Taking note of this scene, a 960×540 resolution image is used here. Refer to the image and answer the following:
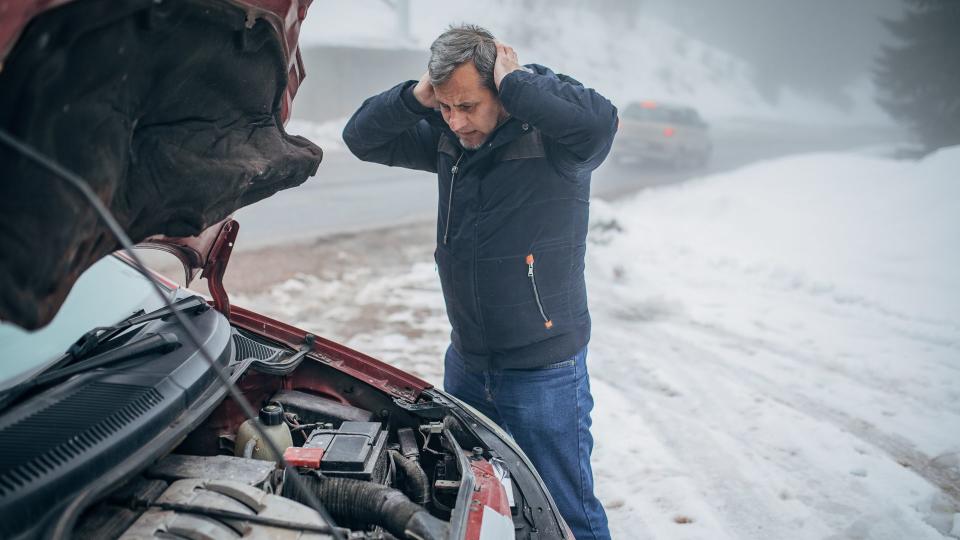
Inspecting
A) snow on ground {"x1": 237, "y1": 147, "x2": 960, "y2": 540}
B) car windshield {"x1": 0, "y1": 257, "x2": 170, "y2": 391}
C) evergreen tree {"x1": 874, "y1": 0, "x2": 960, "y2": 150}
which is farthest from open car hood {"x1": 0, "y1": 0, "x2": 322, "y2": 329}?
evergreen tree {"x1": 874, "y1": 0, "x2": 960, "y2": 150}

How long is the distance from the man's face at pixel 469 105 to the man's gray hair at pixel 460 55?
2 cm

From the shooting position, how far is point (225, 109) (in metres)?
1.87

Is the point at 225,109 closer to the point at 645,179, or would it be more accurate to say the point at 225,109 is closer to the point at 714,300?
the point at 714,300

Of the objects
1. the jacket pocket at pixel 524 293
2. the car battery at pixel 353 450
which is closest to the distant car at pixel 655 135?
the jacket pocket at pixel 524 293

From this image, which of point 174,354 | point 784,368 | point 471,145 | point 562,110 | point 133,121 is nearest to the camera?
point 133,121

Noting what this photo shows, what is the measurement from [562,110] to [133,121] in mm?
1289

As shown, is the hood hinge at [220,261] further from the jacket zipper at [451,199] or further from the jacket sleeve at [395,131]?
the jacket zipper at [451,199]

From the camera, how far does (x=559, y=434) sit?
249cm

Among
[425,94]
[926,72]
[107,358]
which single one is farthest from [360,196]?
[926,72]

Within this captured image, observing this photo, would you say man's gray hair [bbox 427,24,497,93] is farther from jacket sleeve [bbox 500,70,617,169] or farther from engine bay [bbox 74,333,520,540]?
engine bay [bbox 74,333,520,540]

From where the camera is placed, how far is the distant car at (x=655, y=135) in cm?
1496

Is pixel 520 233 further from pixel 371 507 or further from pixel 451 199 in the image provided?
pixel 371 507

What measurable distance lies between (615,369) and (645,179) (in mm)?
9706

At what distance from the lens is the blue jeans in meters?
2.48
